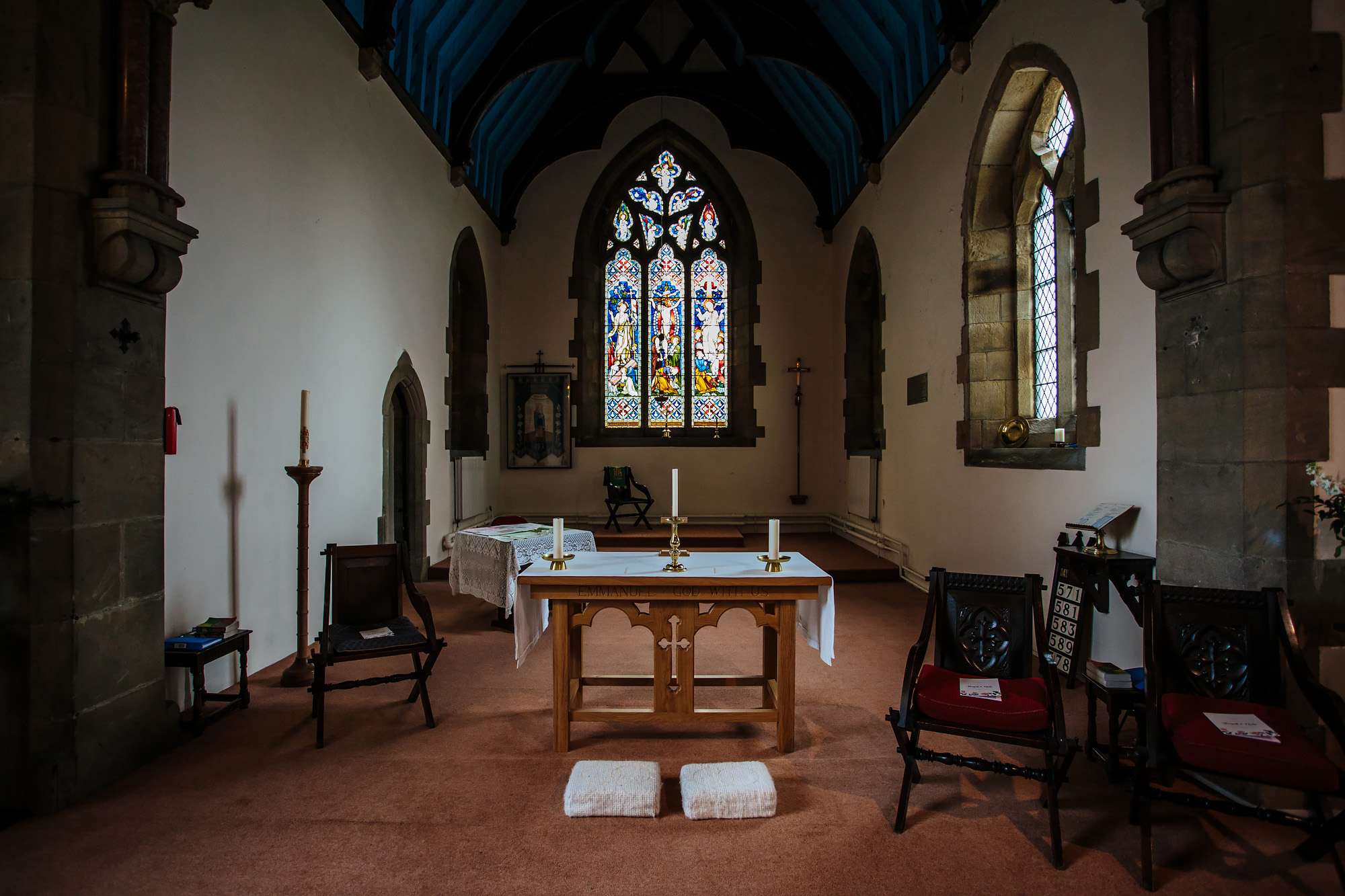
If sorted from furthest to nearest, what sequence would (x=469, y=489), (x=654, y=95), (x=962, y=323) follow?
1. (x=654, y=95)
2. (x=469, y=489)
3. (x=962, y=323)

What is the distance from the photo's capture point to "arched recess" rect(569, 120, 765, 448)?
9219 mm

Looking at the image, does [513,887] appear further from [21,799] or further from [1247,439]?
[1247,439]

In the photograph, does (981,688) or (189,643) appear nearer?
(981,688)

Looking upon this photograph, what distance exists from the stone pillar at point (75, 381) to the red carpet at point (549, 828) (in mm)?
270

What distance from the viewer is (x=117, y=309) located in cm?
265

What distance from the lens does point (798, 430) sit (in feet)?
30.3

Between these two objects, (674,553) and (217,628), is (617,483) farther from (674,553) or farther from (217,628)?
(217,628)

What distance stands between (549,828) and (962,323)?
14.3 ft

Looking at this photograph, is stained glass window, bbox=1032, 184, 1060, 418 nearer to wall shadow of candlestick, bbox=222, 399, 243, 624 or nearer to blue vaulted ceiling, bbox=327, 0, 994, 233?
blue vaulted ceiling, bbox=327, 0, 994, 233

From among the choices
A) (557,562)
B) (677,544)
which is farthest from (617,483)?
(557,562)

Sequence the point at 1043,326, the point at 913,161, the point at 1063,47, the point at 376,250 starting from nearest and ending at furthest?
1. the point at 1063,47
2. the point at 1043,326
3. the point at 376,250
4. the point at 913,161

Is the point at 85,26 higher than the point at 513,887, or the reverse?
the point at 85,26

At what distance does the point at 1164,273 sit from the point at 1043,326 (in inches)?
82.9

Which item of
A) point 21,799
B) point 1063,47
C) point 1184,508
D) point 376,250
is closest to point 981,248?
point 1063,47
